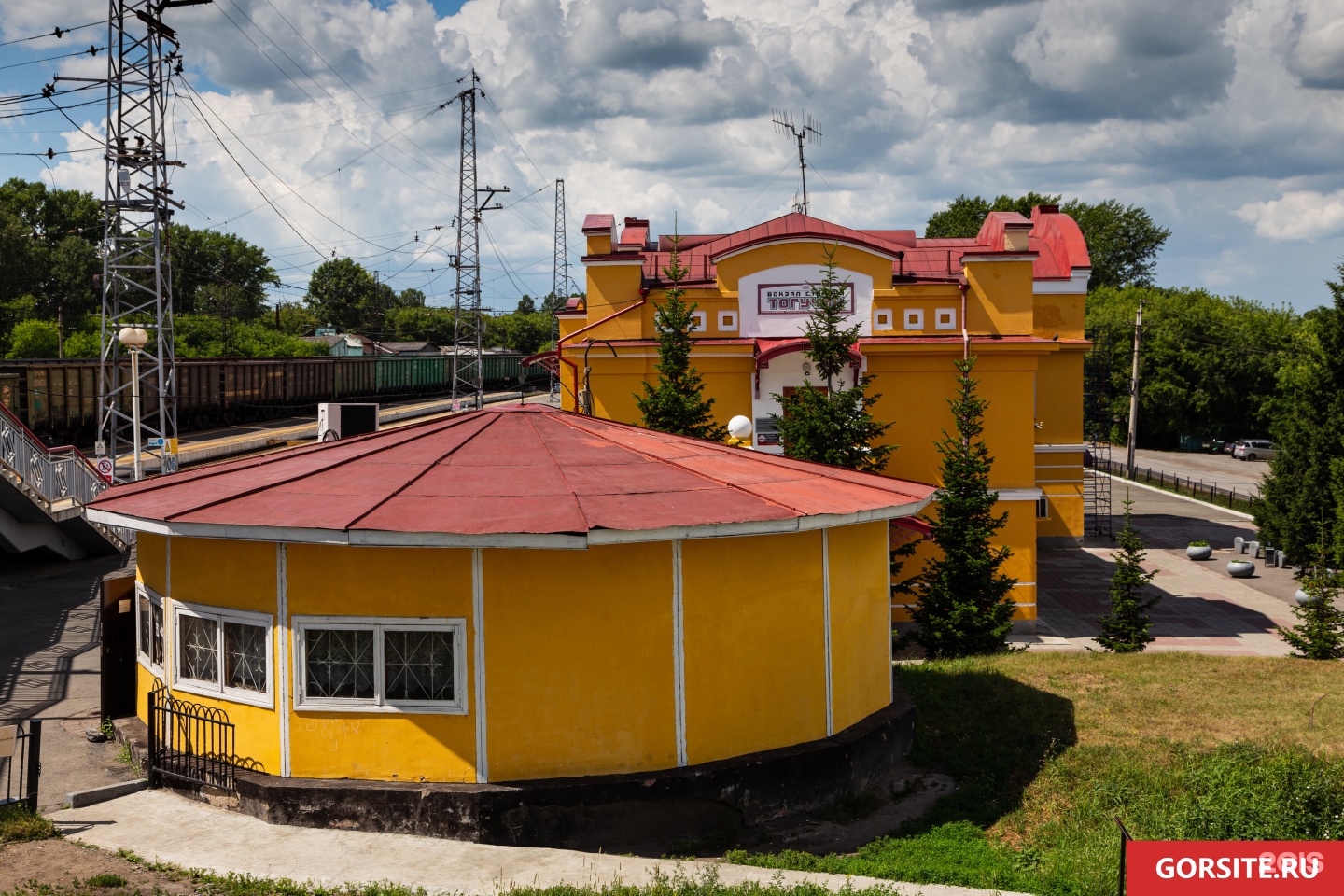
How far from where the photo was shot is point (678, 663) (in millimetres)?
10664

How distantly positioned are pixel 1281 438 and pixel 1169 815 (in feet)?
90.4

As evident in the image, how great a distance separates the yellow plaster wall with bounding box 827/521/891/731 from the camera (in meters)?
12.0

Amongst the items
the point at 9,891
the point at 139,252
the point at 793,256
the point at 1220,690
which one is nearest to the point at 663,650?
the point at 9,891

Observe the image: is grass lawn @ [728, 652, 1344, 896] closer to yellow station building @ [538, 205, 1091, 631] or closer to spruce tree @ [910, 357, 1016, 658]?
spruce tree @ [910, 357, 1016, 658]

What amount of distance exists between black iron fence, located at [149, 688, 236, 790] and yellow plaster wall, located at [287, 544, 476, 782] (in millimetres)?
960

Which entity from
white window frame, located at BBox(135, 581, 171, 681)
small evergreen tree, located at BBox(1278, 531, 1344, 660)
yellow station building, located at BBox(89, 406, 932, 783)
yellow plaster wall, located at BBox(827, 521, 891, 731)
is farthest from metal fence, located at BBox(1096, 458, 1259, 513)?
white window frame, located at BBox(135, 581, 171, 681)

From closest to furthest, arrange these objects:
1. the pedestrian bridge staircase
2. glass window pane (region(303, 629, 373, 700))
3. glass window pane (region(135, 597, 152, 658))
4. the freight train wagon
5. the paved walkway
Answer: glass window pane (region(303, 629, 373, 700)), glass window pane (region(135, 597, 152, 658)), the pedestrian bridge staircase, the paved walkway, the freight train wagon

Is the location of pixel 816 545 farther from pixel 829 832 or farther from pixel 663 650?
pixel 829 832

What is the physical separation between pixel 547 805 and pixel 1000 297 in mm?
16470

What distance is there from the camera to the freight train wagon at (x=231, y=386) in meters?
38.5

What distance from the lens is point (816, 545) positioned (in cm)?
1173

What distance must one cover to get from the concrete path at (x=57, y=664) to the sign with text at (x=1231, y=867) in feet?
31.8

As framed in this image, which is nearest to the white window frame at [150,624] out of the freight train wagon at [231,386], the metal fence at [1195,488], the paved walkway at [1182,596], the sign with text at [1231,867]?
the freight train wagon at [231,386]

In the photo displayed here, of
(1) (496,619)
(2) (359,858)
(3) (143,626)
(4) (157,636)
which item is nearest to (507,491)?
(1) (496,619)
